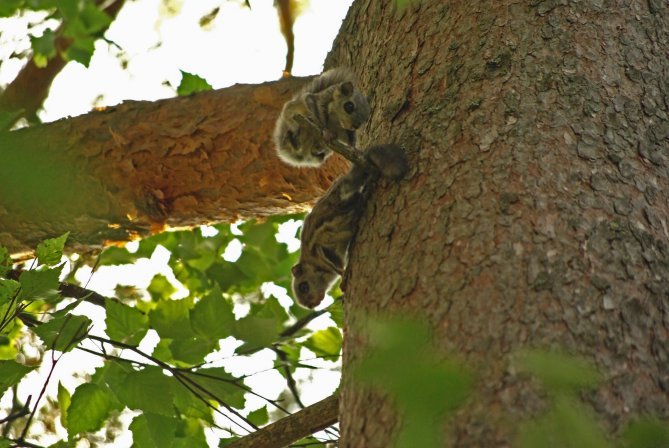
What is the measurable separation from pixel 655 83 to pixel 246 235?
3728 mm

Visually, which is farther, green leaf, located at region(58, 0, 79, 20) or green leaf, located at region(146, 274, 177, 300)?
green leaf, located at region(146, 274, 177, 300)

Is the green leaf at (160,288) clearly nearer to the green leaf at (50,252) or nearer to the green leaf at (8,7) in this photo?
the green leaf at (8,7)

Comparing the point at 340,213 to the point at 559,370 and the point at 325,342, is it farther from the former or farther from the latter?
the point at 325,342

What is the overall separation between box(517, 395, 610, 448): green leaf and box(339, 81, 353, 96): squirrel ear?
208 cm

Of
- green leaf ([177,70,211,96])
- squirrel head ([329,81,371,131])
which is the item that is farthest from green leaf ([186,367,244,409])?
green leaf ([177,70,211,96])

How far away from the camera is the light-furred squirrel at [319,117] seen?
353 cm

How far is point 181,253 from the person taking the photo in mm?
5852

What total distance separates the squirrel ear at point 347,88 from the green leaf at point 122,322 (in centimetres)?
128

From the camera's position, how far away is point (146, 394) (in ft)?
9.79

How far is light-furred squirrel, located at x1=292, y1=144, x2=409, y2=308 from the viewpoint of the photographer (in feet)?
7.45

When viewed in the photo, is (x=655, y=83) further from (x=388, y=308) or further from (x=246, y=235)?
(x=246, y=235)

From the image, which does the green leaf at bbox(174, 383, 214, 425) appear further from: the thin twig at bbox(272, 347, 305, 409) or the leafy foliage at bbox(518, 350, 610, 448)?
the leafy foliage at bbox(518, 350, 610, 448)

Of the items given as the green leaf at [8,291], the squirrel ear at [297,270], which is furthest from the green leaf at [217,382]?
the green leaf at [8,291]

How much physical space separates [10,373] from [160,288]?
9.91 feet
